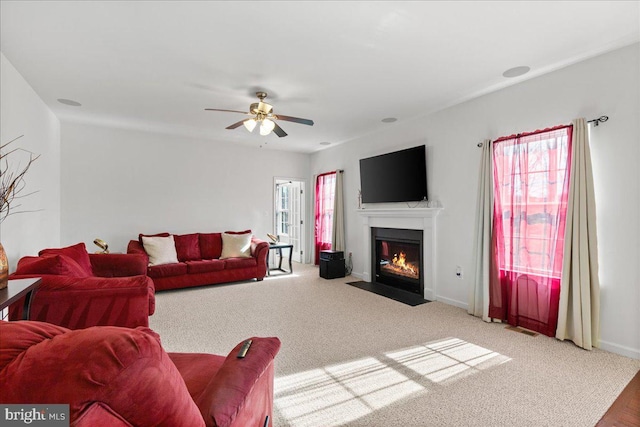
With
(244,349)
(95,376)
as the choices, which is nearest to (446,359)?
(244,349)

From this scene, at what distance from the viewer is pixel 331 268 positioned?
5.91 meters

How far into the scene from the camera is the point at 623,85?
2801 mm

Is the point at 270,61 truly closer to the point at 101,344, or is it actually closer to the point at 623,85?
the point at 101,344

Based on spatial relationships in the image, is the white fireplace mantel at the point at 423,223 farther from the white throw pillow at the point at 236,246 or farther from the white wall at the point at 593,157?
the white throw pillow at the point at 236,246

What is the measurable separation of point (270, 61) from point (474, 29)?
180 cm

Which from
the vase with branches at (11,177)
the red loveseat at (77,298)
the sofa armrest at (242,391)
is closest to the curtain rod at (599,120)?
the sofa armrest at (242,391)

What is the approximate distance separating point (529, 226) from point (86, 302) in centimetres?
418

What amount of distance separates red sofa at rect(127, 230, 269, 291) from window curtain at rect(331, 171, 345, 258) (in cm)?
146

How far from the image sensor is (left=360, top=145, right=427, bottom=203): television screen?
4656 millimetres

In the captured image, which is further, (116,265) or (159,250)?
(159,250)

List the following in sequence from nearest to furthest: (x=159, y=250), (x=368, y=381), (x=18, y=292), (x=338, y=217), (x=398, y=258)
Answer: (x=18, y=292), (x=368, y=381), (x=159, y=250), (x=398, y=258), (x=338, y=217)

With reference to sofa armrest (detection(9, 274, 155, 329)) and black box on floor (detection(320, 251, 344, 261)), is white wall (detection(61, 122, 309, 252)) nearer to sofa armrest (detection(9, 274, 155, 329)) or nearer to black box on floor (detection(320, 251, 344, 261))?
black box on floor (detection(320, 251, 344, 261))

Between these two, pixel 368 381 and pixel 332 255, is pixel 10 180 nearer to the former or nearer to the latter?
pixel 368 381

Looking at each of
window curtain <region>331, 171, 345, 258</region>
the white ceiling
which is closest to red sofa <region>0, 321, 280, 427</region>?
the white ceiling
